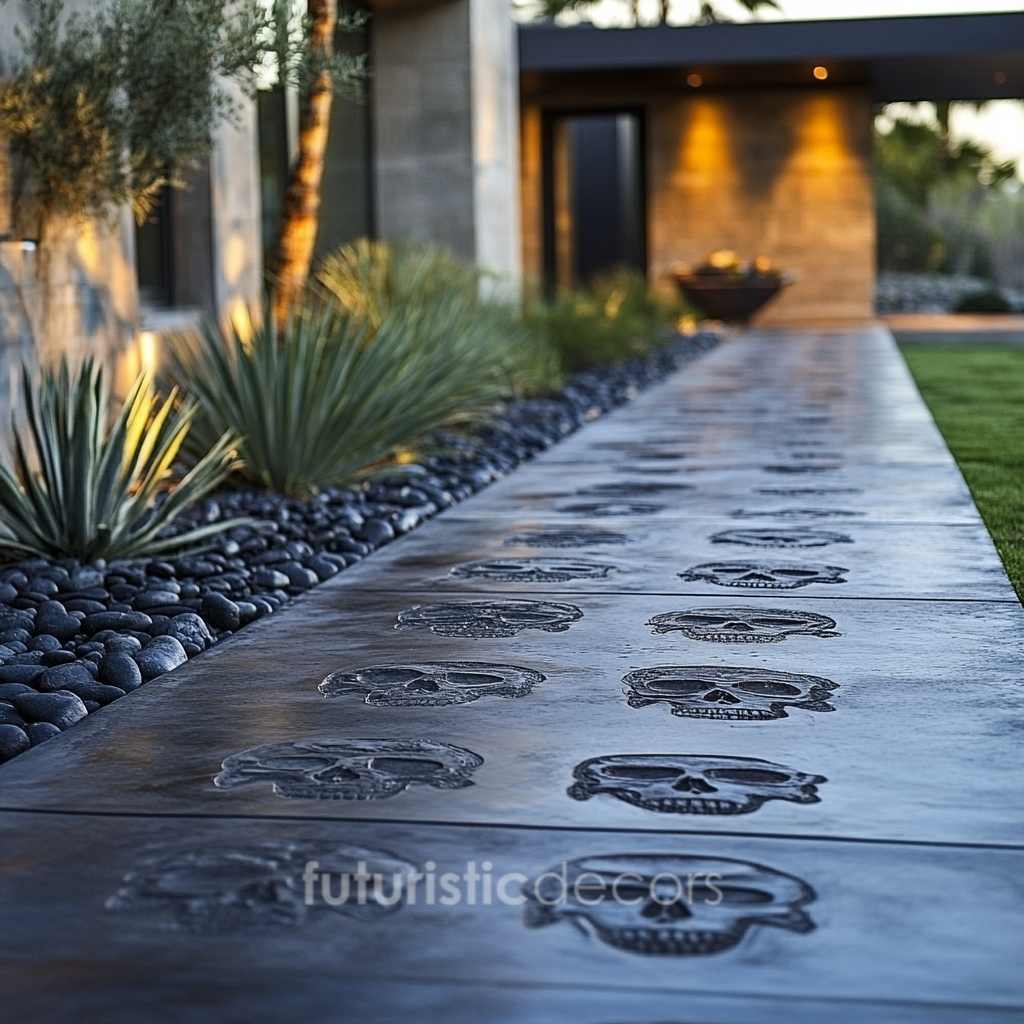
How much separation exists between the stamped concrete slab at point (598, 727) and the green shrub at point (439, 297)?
20.2ft

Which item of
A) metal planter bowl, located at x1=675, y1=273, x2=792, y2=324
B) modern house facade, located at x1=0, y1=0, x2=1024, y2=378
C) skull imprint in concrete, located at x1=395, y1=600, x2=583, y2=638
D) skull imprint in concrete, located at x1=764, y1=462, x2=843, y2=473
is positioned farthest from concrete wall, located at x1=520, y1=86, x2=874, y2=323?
skull imprint in concrete, located at x1=395, y1=600, x2=583, y2=638

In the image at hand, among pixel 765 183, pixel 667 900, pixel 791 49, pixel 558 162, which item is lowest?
pixel 667 900

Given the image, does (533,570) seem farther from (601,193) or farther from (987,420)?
(601,193)

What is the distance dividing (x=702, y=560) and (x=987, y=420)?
591 cm

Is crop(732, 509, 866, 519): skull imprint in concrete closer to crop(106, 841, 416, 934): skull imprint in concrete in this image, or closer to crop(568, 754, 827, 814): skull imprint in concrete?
crop(568, 754, 827, 814): skull imprint in concrete

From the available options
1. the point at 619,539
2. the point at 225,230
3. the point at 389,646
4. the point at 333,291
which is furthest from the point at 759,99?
the point at 389,646

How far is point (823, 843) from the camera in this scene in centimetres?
263

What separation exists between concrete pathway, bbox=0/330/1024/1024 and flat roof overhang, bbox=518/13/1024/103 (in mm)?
16315

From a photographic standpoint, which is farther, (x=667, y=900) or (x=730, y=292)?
(x=730, y=292)

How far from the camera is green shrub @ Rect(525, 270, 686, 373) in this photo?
566 inches

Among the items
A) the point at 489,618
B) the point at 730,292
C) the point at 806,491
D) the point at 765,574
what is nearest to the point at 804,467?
the point at 806,491

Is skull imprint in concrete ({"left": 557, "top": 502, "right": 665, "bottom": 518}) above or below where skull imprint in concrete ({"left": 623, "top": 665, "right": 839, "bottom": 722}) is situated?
above

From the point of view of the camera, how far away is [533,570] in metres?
5.22

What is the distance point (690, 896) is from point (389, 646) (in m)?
1.86
